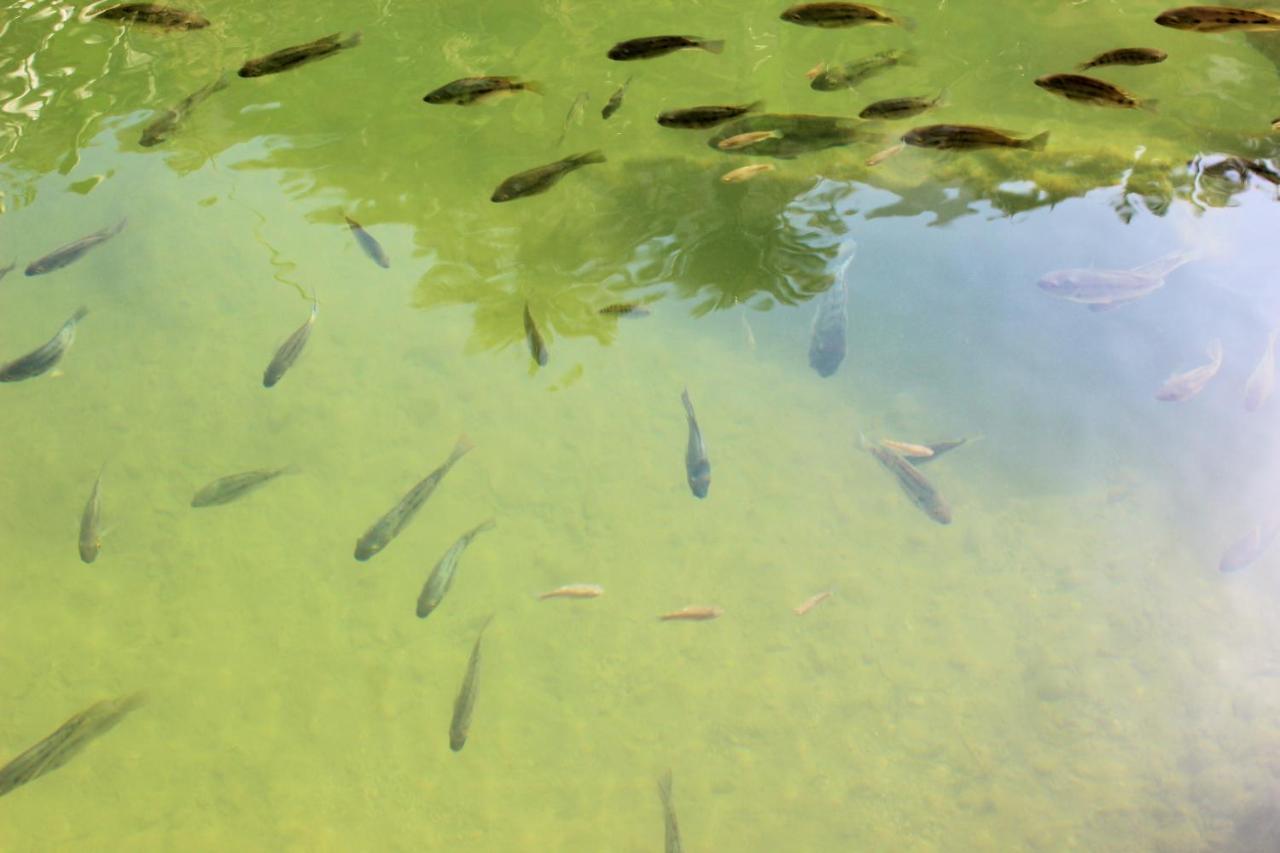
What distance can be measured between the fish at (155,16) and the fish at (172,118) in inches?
14.9

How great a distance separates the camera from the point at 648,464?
3.38 meters

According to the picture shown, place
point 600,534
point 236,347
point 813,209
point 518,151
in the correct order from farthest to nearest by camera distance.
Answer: point 518,151
point 813,209
point 236,347
point 600,534

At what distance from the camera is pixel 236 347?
3.84 metres

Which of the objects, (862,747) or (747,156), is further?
(747,156)

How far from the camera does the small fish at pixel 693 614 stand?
9.37ft

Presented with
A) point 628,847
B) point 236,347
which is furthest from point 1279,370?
point 236,347

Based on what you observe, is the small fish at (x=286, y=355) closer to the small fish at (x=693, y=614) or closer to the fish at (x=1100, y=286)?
the small fish at (x=693, y=614)

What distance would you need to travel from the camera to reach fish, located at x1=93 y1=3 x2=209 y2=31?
15.6 ft

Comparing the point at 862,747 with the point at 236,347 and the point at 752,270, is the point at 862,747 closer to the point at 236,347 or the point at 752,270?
the point at 752,270

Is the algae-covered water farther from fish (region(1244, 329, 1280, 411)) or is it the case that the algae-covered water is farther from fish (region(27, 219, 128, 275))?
fish (region(27, 219, 128, 275))

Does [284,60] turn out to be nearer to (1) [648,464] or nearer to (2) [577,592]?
(1) [648,464]

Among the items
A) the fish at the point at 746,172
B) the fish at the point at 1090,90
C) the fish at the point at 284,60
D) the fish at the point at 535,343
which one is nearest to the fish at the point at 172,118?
the fish at the point at 284,60

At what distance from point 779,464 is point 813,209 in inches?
60.3

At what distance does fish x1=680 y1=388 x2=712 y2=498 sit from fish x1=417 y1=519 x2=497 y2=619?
33.4 inches
